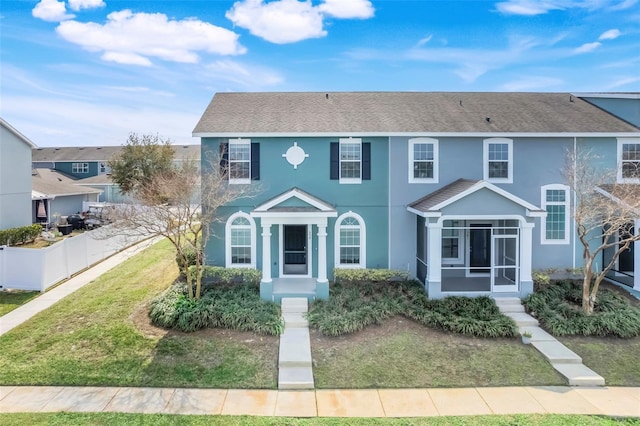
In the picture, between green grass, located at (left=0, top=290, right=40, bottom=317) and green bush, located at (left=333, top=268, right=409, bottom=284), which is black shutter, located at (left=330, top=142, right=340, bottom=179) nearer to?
green bush, located at (left=333, top=268, right=409, bottom=284)

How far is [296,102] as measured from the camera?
17203 millimetres

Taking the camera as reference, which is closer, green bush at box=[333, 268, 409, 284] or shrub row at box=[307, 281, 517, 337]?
shrub row at box=[307, 281, 517, 337]

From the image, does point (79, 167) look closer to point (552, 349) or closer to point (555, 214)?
point (555, 214)

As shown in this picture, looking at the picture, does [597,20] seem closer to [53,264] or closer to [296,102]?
[296,102]

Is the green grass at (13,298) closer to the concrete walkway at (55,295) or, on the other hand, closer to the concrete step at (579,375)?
the concrete walkway at (55,295)

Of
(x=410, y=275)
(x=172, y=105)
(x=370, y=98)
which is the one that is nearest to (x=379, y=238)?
(x=410, y=275)

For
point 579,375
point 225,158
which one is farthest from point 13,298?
point 579,375

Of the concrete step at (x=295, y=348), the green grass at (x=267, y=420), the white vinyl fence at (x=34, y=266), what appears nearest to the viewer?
the green grass at (x=267, y=420)

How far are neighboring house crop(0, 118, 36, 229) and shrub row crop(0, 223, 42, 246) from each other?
3.38 feet

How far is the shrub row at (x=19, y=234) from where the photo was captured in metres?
19.8

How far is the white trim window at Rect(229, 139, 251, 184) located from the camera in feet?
48.4

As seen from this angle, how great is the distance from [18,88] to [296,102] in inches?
499

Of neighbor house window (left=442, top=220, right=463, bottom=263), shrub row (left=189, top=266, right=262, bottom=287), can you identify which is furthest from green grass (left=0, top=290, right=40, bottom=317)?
neighbor house window (left=442, top=220, right=463, bottom=263)

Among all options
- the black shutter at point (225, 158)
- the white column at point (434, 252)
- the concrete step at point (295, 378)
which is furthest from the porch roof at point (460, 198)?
the black shutter at point (225, 158)
